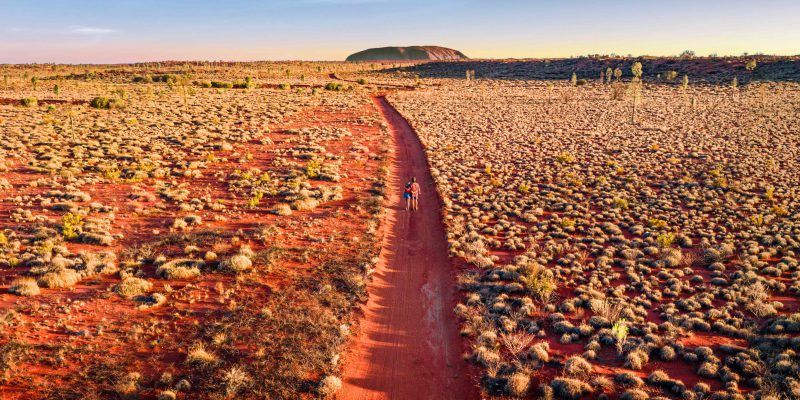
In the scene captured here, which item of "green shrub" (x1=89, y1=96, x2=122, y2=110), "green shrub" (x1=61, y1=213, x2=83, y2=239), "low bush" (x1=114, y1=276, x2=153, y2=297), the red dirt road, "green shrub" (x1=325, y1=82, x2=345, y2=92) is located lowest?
the red dirt road

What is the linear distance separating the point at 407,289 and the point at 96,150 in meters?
29.0

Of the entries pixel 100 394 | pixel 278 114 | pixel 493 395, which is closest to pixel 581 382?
pixel 493 395

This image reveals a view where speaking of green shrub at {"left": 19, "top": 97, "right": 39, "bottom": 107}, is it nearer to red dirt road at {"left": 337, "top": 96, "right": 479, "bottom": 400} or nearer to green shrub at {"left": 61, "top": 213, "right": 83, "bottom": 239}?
green shrub at {"left": 61, "top": 213, "right": 83, "bottom": 239}

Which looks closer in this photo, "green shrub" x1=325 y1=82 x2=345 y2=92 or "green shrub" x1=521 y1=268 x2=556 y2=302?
"green shrub" x1=521 y1=268 x2=556 y2=302

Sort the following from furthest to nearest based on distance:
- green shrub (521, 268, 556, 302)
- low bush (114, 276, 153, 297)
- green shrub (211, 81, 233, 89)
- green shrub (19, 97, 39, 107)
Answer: green shrub (211, 81, 233, 89), green shrub (19, 97, 39, 107), green shrub (521, 268, 556, 302), low bush (114, 276, 153, 297)

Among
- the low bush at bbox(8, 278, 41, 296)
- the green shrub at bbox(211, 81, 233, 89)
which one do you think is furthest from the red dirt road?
the green shrub at bbox(211, 81, 233, 89)

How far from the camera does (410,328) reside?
11641mm

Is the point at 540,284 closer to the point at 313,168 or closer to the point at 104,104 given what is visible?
the point at 313,168

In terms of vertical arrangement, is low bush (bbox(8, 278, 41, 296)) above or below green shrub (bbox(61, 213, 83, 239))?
below

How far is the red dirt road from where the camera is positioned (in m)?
9.53

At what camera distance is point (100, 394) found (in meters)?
8.56

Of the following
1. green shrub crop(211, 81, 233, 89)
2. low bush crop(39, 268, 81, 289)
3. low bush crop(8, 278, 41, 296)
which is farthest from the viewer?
green shrub crop(211, 81, 233, 89)

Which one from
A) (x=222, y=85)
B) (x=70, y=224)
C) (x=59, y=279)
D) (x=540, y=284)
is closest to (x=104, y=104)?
(x=222, y=85)

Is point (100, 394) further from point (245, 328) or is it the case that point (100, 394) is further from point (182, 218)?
point (182, 218)
